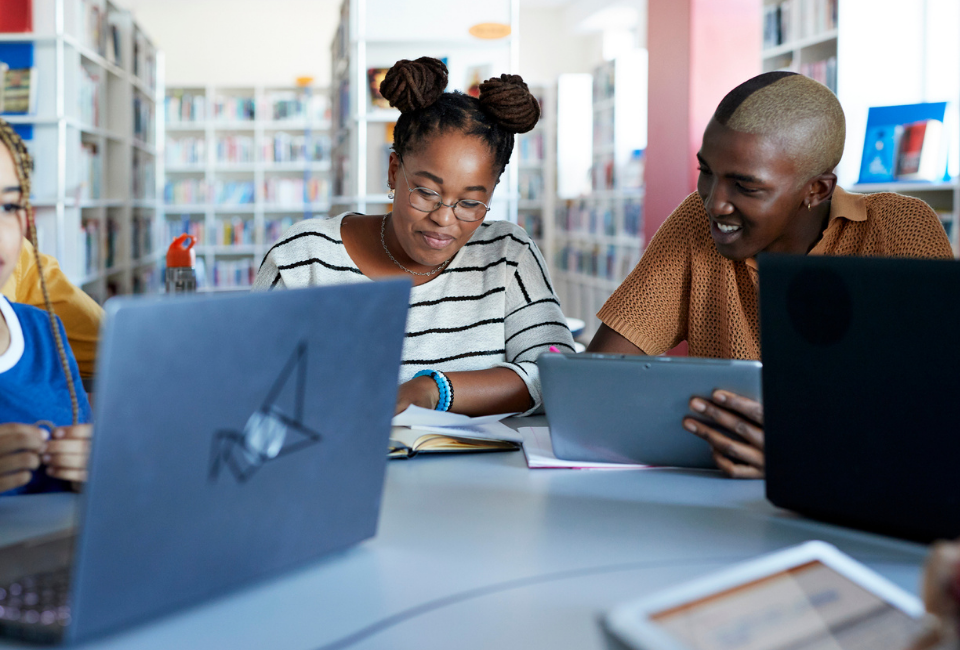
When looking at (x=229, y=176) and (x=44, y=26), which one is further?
(x=229, y=176)

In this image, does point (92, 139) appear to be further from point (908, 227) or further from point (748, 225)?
point (908, 227)

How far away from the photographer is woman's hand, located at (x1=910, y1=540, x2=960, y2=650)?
0.38 meters

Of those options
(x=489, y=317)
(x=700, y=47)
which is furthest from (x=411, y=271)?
(x=700, y=47)

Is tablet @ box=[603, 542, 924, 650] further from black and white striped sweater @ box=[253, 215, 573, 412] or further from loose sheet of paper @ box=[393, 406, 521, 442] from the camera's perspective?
black and white striped sweater @ box=[253, 215, 573, 412]

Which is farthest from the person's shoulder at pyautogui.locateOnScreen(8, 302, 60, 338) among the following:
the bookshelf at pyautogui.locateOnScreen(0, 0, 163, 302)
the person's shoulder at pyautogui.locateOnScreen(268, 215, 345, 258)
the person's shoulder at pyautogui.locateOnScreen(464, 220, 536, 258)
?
the bookshelf at pyautogui.locateOnScreen(0, 0, 163, 302)

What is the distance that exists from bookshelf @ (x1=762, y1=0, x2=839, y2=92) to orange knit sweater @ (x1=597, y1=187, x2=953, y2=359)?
7.63 feet

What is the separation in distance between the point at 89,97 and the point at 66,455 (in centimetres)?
406

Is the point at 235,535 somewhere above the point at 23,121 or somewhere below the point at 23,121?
below

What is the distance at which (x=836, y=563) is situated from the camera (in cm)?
62

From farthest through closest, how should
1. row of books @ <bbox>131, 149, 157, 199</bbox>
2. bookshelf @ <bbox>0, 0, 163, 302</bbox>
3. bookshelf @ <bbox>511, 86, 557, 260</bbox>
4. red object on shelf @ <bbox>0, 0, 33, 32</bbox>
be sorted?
1. bookshelf @ <bbox>511, 86, 557, 260</bbox>
2. row of books @ <bbox>131, 149, 157, 199</bbox>
3. bookshelf @ <bbox>0, 0, 163, 302</bbox>
4. red object on shelf @ <bbox>0, 0, 33, 32</bbox>

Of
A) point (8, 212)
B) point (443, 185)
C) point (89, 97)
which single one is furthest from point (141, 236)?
point (8, 212)

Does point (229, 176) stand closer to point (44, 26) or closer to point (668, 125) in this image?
point (44, 26)

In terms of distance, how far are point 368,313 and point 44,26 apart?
3.81m

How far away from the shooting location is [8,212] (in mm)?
996
